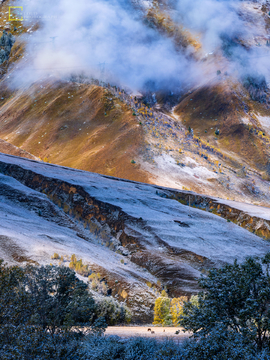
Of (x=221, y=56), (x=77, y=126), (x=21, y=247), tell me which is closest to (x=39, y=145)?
(x=77, y=126)

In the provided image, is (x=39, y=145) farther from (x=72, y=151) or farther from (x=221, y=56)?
(x=221, y=56)

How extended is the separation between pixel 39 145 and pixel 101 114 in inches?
600

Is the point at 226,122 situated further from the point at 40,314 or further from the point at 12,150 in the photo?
the point at 40,314

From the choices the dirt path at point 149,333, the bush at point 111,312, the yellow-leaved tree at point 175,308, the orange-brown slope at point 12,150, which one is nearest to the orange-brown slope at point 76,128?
the orange-brown slope at point 12,150

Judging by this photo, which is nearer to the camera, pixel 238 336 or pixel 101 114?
pixel 238 336

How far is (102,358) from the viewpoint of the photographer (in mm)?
9555

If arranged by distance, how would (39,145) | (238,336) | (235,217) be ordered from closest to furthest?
(238,336), (235,217), (39,145)

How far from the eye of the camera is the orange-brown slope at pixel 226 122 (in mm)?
79062

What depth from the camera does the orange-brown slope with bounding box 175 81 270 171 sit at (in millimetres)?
79062

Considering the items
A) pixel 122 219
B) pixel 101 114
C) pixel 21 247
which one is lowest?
pixel 101 114

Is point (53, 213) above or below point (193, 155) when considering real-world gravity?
above

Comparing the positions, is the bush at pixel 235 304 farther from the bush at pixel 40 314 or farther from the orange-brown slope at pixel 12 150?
the orange-brown slope at pixel 12 150

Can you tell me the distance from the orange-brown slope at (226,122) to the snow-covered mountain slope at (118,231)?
124 feet

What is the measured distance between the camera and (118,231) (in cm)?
3119
